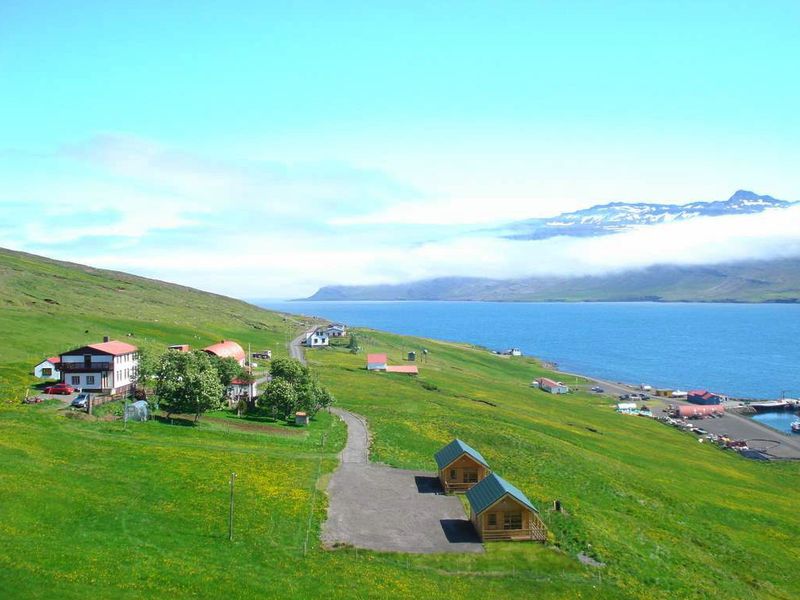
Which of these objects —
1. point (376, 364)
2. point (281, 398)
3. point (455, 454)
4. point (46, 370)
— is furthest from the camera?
point (376, 364)

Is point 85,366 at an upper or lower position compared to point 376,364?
upper

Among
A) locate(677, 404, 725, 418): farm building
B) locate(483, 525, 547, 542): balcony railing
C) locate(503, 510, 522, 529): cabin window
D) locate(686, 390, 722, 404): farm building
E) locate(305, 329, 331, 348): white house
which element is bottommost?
locate(677, 404, 725, 418): farm building

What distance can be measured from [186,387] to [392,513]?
31211 millimetres

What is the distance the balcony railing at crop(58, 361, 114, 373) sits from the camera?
75.2 meters

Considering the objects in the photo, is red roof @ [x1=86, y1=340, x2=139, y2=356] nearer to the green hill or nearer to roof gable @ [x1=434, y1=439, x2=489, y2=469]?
the green hill

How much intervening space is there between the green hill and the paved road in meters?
1.66

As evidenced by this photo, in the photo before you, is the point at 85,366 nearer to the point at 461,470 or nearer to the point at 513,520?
the point at 461,470

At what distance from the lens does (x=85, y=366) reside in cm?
7575

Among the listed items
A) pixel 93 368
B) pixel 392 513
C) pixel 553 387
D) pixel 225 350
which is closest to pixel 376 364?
pixel 225 350

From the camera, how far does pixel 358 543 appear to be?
→ 135ft

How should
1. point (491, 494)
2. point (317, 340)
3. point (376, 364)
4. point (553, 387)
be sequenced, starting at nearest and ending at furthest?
point (491, 494) < point (376, 364) < point (553, 387) < point (317, 340)

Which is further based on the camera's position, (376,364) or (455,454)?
(376,364)

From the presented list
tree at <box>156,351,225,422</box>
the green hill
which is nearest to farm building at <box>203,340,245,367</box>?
the green hill

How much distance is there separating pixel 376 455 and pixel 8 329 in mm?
80642
